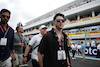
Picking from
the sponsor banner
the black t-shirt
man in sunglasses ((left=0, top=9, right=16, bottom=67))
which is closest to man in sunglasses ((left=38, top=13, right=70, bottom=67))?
the black t-shirt

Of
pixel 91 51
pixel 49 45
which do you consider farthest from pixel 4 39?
pixel 91 51

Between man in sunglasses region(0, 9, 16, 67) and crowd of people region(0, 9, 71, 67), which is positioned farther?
man in sunglasses region(0, 9, 16, 67)

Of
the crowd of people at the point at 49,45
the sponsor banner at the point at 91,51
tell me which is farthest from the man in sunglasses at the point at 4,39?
the sponsor banner at the point at 91,51

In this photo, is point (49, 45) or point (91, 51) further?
point (91, 51)

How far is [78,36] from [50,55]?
940 inches

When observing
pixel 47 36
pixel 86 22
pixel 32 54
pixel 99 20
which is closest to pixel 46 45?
pixel 47 36

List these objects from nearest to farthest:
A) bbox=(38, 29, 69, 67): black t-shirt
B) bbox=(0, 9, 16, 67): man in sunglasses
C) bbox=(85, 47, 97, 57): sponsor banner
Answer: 1. bbox=(38, 29, 69, 67): black t-shirt
2. bbox=(0, 9, 16, 67): man in sunglasses
3. bbox=(85, 47, 97, 57): sponsor banner

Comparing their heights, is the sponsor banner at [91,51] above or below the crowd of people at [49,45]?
below

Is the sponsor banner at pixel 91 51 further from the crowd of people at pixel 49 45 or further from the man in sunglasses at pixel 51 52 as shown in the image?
the man in sunglasses at pixel 51 52

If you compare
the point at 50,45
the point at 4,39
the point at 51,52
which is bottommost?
the point at 51,52

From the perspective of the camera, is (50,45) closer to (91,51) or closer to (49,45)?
Result: (49,45)

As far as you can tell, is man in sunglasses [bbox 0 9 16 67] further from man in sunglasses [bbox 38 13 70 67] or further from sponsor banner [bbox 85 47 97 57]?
sponsor banner [bbox 85 47 97 57]

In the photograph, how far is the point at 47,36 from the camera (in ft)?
5.18

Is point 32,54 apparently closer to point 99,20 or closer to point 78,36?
point 99,20
